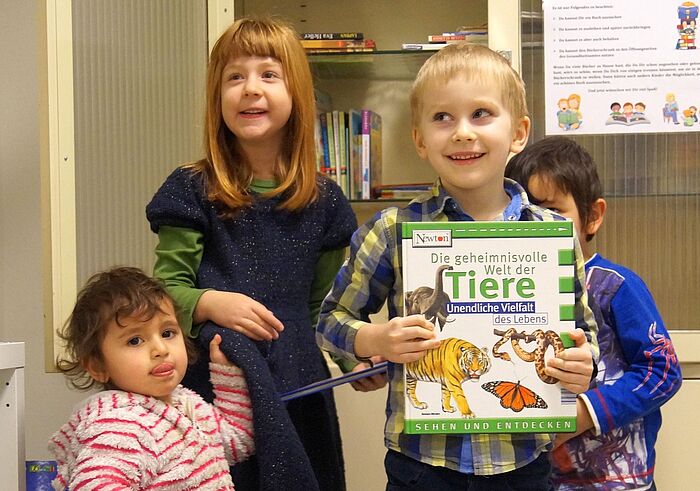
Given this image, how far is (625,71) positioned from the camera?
223cm

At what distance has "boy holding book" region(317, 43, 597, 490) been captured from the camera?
1.29 m

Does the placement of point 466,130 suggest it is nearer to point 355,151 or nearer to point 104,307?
point 104,307

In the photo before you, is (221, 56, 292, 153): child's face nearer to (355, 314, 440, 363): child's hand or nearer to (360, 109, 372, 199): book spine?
(355, 314, 440, 363): child's hand

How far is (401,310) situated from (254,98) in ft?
1.83

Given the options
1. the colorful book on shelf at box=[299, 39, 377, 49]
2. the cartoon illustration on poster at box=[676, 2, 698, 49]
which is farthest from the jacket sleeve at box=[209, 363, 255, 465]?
the cartoon illustration on poster at box=[676, 2, 698, 49]

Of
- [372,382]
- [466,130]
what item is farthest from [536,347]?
[372,382]

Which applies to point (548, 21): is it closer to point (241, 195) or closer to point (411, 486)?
point (241, 195)

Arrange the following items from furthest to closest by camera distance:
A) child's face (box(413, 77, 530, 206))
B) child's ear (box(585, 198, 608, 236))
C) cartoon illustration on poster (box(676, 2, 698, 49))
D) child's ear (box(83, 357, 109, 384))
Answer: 1. cartoon illustration on poster (box(676, 2, 698, 49))
2. child's ear (box(585, 198, 608, 236))
3. child's ear (box(83, 357, 109, 384))
4. child's face (box(413, 77, 530, 206))

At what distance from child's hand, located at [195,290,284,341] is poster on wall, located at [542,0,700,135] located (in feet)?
3.35

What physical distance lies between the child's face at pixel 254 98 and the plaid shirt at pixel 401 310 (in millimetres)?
407

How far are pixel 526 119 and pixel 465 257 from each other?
305 mm

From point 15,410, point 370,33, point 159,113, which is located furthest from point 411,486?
point 370,33

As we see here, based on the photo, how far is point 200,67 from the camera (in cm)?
232

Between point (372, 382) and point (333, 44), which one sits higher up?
point (333, 44)
